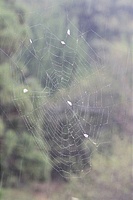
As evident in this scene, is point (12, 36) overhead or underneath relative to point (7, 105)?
overhead

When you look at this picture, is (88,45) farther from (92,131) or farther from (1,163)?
(1,163)

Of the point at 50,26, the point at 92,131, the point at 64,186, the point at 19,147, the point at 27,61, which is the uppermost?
the point at 50,26

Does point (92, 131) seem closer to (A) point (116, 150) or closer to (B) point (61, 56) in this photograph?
(A) point (116, 150)

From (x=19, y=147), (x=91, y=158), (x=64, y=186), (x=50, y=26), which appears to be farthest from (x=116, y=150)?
(x=50, y=26)

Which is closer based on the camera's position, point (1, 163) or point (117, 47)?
point (117, 47)

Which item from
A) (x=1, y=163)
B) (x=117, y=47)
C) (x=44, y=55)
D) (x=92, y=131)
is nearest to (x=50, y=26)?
(x=44, y=55)

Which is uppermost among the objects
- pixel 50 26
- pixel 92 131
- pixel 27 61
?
pixel 50 26
